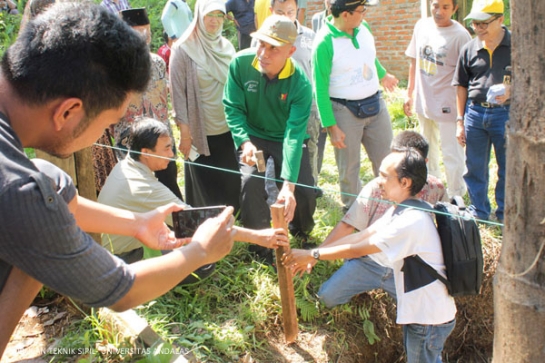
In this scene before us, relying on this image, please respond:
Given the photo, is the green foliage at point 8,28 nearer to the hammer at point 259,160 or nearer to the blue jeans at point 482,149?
the hammer at point 259,160

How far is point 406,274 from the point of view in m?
3.17

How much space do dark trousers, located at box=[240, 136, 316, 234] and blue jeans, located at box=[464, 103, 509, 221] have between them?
150 centimetres

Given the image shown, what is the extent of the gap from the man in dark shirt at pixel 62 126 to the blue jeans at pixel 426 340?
205 cm

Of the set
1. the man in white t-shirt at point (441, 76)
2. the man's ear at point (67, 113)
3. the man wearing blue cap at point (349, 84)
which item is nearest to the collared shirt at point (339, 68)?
the man wearing blue cap at point (349, 84)

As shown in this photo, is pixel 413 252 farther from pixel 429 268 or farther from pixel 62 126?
pixel 62 126

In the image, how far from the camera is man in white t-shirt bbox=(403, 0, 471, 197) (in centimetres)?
496

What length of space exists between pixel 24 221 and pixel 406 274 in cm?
231

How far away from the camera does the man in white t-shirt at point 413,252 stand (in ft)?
10.1

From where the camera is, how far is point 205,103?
4727 mm

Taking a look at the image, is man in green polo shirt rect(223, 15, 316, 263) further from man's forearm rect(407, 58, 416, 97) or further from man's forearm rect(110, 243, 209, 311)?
man's forearm rect(110, 243, 209, 311)

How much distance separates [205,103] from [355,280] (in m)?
1.99

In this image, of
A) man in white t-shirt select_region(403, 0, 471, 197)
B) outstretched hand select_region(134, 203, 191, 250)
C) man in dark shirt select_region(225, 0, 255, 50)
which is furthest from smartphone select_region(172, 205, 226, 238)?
man in dark shirt select_region(225, 0, 255, 50)

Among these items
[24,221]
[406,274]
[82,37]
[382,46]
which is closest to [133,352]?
[406,274]

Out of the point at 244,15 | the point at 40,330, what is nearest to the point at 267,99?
the point at 40,330
